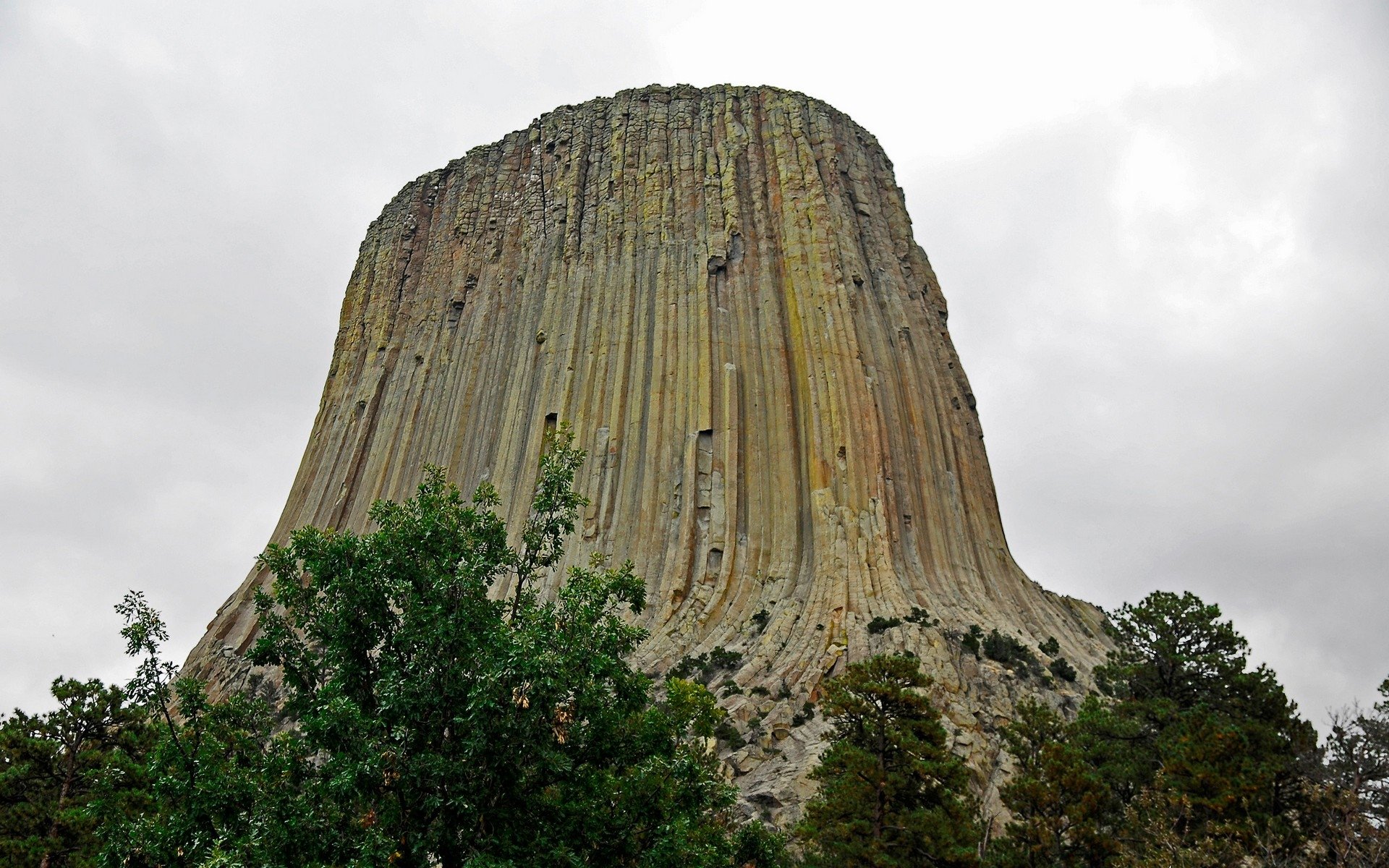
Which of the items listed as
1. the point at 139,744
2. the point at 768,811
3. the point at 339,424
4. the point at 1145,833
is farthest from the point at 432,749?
the point at 339,424

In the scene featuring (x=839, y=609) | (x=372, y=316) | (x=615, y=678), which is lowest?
(x=615, y=678)

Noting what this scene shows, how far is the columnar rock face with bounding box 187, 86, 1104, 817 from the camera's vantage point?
1197 inches

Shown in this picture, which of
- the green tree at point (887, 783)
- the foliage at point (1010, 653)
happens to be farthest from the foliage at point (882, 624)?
the green tree at point (887, 783)

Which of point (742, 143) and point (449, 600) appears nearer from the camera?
point (449, 600)

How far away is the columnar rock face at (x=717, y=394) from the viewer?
99.8 feet

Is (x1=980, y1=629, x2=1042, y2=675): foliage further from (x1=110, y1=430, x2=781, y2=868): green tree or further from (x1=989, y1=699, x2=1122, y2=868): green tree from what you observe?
(x1=110, y1=430, x2=781, y2=868): green tree

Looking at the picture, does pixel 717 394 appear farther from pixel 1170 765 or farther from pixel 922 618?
pixel 1170 765

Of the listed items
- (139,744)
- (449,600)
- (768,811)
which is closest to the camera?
(449,600)

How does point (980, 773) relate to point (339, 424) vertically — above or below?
below

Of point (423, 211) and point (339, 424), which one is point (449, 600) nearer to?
point (339, 424)

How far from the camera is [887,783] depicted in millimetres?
16391

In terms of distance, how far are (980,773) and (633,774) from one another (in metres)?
14.6

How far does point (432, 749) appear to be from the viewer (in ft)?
32.0

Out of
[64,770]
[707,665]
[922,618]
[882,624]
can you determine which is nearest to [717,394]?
[707,665]
